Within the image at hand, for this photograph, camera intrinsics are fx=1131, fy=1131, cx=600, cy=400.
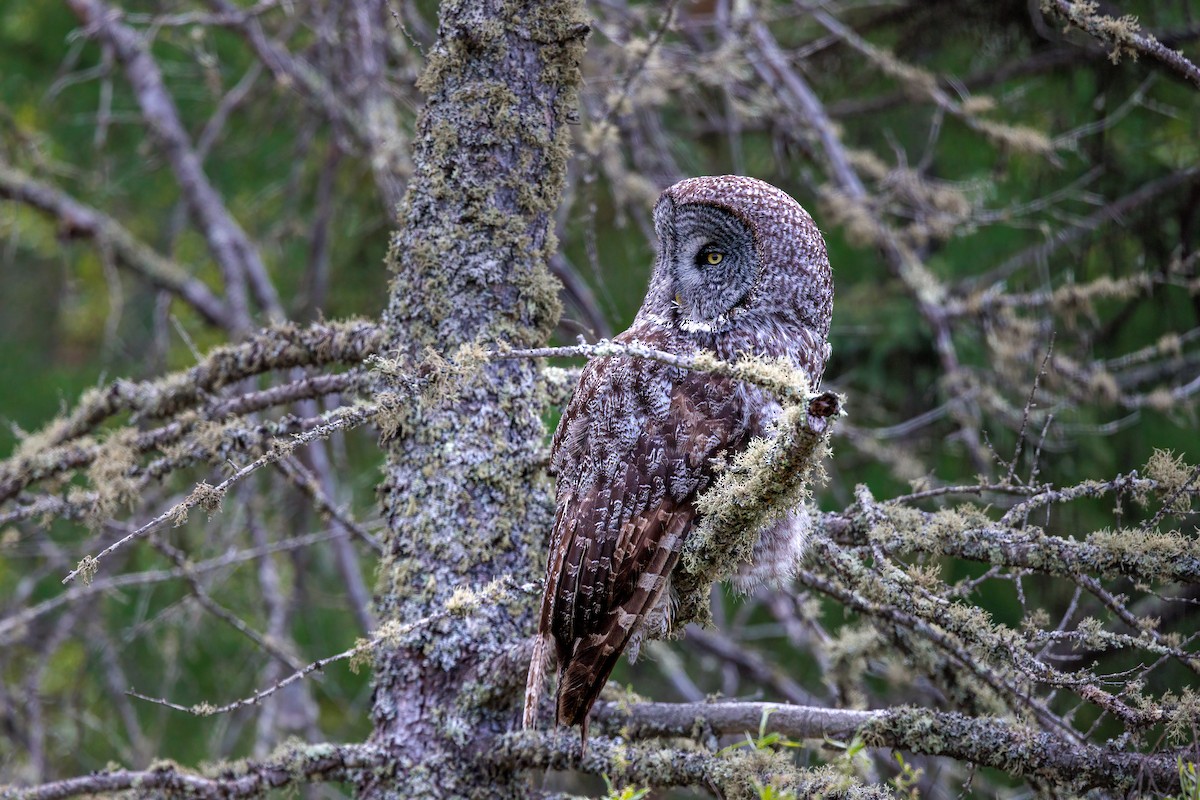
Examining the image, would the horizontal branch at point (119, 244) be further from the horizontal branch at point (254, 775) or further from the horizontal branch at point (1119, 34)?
the horizontal branch at point (1119, 34)

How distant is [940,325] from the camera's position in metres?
4.52

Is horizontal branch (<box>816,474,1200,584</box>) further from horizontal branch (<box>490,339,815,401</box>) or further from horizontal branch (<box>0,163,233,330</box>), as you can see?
horizontal branch (<box>0,163,233,330</box>)

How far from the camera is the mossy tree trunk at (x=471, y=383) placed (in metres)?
2.82

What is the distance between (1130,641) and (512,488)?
1472 millimetres

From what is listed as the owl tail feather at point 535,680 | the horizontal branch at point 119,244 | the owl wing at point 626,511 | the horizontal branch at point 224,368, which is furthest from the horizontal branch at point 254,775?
the horizontal branch at point 119,244

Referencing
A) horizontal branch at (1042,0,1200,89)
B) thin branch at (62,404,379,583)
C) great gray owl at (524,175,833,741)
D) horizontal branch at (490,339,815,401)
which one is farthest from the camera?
great gray owl at (524,175,833,741)

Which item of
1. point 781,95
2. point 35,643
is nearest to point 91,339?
point 35,643

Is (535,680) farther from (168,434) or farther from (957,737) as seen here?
(168,434)

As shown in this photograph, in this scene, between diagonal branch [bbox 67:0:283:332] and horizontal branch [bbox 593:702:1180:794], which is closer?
horizontal branch [bbox 593:702:1180:794]

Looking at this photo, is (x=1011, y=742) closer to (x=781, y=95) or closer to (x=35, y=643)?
(x=781, y=95)

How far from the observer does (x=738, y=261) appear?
3109mm

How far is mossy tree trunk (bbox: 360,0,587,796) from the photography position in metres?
2.82

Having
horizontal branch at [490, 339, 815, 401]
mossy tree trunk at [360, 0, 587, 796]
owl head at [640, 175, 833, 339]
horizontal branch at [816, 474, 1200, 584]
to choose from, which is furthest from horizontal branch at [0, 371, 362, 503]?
horizontal branch at [816, 474, 1200, 584]

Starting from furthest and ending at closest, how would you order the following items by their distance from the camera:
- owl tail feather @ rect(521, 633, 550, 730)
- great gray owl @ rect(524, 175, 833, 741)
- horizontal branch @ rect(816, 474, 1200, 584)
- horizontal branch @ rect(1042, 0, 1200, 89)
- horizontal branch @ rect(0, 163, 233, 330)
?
horizontal branch @ rect(0, 163, 233, 330) → great gray owl @ rect(524, 175, 833, 741) → owl tail feather @ rect(521, 633, 550, 730) → horizontal branch @ rect(1042, 0, 1200, 89) → horizontal branch @ rect(816, 474, 1200, 584)
